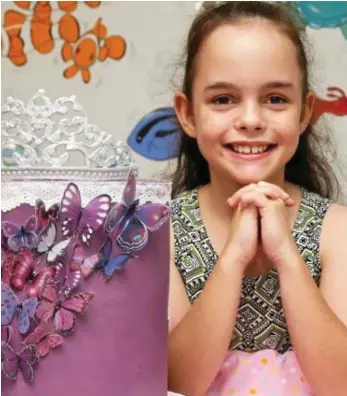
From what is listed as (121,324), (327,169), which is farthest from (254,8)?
(121,324)

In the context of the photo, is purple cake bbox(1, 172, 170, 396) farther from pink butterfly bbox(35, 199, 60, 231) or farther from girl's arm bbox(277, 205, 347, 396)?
girl's arm bbox(277, 205, 347, 396)

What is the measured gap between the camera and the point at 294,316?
0.75 meters

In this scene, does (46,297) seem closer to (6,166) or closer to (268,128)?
(6,166)

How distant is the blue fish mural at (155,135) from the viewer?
1.29 metres

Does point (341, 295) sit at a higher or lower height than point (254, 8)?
lower

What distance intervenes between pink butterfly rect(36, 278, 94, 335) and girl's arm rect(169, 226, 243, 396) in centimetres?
20

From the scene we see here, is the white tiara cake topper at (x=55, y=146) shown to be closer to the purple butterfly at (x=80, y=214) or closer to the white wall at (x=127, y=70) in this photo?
the purple butterfly at (x=80, y=214)

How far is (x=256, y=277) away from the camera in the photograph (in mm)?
871

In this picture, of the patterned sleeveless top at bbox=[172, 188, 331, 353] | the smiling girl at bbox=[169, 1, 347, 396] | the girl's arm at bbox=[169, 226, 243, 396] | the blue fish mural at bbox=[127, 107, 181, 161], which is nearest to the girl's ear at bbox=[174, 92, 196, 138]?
the smiling girl at bbox=[169, 1, 347, 396]

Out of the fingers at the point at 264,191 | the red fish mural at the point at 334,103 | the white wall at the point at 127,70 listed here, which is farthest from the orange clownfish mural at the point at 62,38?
the fingers at the point at 264,191

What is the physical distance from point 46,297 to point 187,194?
42 centimetres

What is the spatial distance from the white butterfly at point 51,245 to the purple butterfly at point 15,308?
40 mm

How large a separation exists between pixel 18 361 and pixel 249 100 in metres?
0.39

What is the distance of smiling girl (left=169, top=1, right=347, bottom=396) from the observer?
2.46 feet
